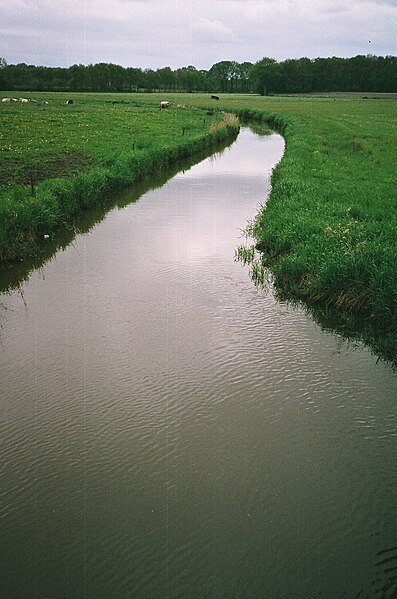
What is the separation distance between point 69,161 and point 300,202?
36.2 ft

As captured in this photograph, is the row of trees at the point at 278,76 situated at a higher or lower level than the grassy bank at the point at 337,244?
higher

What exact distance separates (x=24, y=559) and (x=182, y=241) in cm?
999

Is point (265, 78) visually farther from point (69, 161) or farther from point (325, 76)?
point (69, 161)

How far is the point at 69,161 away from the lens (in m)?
21.6

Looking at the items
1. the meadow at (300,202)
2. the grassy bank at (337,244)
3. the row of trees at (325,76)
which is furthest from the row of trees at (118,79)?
the grassy bank at (337,244)

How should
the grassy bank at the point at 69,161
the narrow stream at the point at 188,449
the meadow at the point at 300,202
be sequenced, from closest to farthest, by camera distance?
the narrow stream at the point at 188,449 → the meadow at the point at 300,202 → the grassy bank at the point at 69,161

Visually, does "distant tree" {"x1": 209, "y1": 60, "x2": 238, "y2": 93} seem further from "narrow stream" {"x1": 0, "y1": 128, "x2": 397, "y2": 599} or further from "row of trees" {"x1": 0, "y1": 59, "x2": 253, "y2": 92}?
"narrow stream" {"x1": 0, "y1": 128, "x2": 397, "y2": 599}

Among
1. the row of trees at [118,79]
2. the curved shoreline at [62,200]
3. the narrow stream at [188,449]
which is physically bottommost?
the narrow stream at [188,449]

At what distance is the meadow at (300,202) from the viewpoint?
9367mm

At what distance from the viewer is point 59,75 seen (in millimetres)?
130750

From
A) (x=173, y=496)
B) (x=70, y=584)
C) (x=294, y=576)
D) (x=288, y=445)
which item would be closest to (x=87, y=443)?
(x=173, y=496)

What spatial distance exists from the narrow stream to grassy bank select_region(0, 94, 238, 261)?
3.23m

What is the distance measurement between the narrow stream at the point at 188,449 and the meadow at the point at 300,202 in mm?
859

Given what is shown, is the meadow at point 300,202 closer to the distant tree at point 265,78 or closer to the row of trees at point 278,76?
the row of trees at point 278,76
